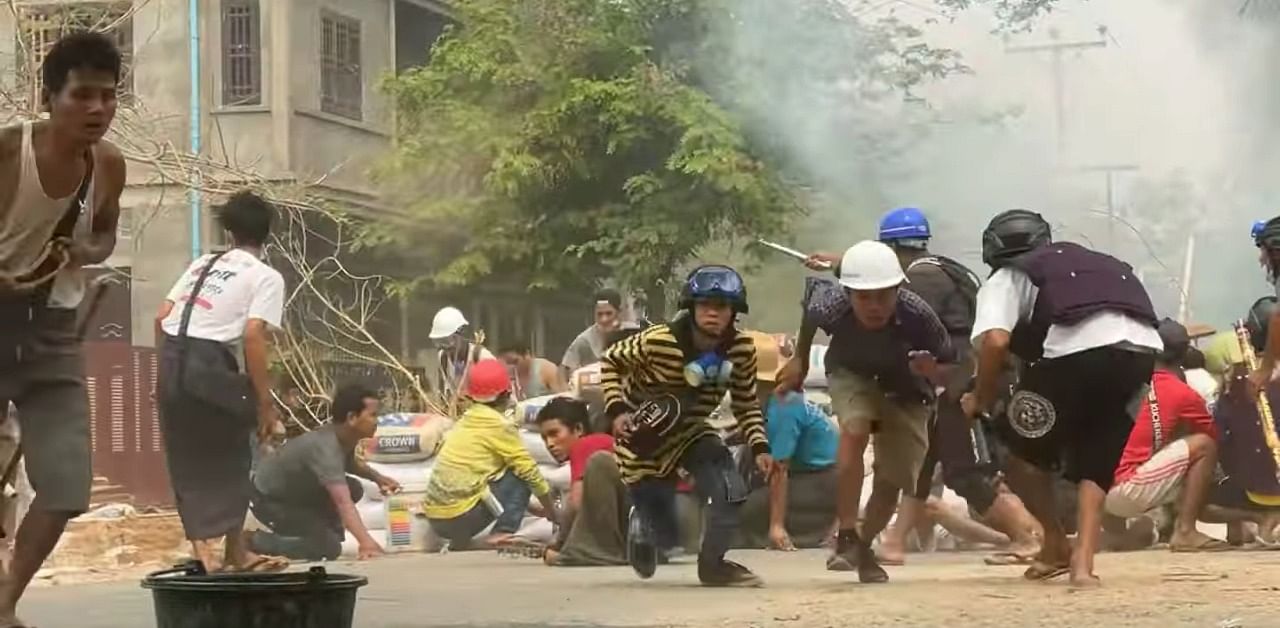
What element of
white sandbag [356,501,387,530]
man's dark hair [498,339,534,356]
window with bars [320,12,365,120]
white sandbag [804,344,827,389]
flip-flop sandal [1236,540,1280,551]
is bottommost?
flip-flop sandal [1236,540,1280,551]

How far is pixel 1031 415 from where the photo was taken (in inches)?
251

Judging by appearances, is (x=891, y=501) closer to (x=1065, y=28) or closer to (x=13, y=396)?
(x=13, y=396)

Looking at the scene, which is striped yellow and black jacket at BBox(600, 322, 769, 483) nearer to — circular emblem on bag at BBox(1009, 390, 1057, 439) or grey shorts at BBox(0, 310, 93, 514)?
circular emblem on bag at BBox(1009, 390, 1057, 439)

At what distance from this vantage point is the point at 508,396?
992cm

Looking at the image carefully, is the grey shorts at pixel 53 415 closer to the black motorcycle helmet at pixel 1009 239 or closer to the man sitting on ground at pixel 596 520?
the black motorcycle helmet at pixel 1009 239

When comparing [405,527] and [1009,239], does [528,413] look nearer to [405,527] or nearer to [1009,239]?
[405,527]

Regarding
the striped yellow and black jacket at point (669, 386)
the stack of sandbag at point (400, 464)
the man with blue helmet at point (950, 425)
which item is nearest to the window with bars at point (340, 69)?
the stack of sandbag at point (400, 464)

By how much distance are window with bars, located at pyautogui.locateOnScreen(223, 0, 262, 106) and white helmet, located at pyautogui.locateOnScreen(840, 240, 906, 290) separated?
10226mm

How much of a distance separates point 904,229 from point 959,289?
353 mm

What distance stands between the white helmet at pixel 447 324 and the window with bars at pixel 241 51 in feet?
12.8

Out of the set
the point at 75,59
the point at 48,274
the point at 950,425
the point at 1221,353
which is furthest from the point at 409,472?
the point at 75,59

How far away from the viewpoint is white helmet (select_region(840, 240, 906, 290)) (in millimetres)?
6727

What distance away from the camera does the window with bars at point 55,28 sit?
38.2 ft

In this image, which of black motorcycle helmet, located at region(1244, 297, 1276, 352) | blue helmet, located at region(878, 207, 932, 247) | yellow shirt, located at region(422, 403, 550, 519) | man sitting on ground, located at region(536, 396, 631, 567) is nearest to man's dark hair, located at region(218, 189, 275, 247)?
man sitting on ground, located at region(536, 396, 631, 567)
